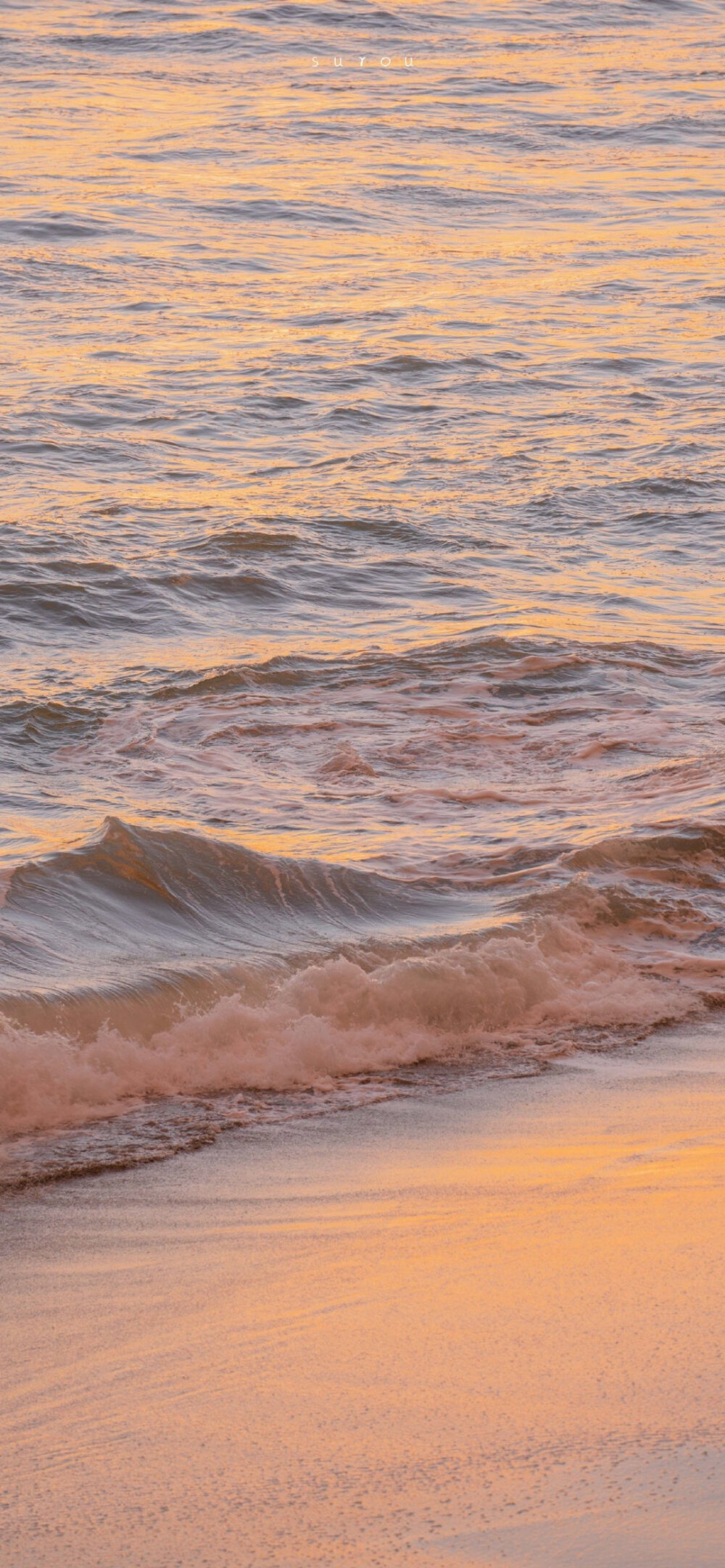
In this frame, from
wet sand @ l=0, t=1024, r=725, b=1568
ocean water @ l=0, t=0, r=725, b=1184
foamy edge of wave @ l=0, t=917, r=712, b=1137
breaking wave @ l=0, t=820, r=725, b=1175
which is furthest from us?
ocean water @ l=0, t=0, r=725, b=1184

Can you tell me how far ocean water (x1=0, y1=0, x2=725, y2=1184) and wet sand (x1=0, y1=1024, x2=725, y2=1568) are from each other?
1.65 feet

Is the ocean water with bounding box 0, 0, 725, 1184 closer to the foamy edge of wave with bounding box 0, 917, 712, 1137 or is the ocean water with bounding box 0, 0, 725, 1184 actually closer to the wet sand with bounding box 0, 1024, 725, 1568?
the foamy edge of wave with bounding box 0, 917, 712, 1137

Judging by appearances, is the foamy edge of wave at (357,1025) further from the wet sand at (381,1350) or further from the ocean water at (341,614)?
the wet sand at (381,1350)

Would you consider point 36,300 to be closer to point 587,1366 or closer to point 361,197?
point 361,197

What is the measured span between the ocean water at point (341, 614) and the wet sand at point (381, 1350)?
0.50 metres

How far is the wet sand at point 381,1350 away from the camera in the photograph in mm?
2590

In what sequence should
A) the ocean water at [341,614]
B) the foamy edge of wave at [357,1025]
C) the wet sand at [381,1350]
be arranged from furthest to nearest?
the ocean water at [341,614]
the foamy edge of wave at [357,1025]
the wet sand at [381,1350]

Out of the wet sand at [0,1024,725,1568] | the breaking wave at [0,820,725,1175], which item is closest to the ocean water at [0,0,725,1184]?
→ the breaking wave at [0,820,725,1175]

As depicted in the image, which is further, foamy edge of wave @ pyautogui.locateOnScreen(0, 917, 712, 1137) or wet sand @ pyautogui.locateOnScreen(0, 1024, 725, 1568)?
foamy edge of wave @ pyautogui.locateOnScreen(0, 917, 712, 1137)

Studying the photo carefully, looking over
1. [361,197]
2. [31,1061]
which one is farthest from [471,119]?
[31,1061]

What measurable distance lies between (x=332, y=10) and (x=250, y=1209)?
93.2 feet

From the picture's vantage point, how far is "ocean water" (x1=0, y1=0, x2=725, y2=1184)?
5.15 meters

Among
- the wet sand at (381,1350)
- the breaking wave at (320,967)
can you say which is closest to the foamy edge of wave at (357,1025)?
the breaking wave at (320,967)

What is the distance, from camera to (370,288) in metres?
16.4
